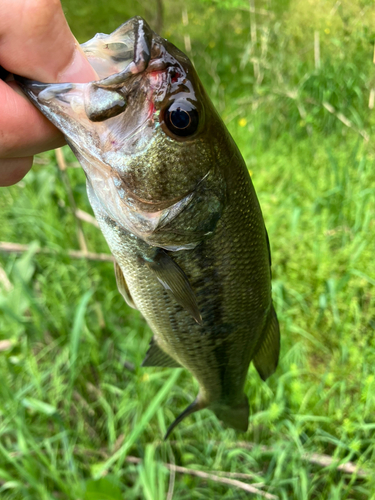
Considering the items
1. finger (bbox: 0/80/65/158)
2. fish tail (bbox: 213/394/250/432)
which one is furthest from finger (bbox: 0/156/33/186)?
fish tail (bbox: 213/394/250/432)

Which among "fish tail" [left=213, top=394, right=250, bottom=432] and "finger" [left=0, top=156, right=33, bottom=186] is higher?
"finger" [left=0, top=156, right=33, bottom=186]

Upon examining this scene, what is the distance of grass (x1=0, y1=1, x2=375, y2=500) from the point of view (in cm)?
162

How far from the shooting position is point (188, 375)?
2.00 metres

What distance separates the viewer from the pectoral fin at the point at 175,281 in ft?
2.88

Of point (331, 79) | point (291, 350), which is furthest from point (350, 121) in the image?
point (291, 350)

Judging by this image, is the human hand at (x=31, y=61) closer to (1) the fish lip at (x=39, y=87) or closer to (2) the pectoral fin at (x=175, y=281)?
(1) the fish lip at (x=39, y=87)

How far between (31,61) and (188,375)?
5.69 ft

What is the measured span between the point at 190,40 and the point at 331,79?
2.54 metres

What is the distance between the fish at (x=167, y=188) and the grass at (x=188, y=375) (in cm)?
82

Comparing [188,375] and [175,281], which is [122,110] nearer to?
[175,281]

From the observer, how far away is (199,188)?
32.1 inches

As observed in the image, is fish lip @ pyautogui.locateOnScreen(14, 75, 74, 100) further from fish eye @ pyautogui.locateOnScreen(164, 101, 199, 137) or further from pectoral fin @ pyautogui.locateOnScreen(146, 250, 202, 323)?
pectoral fin @ pyautogui.locateOnScreen(146, 250, 202, 323)

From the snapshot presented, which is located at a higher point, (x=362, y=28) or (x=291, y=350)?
(x=362, y=28)

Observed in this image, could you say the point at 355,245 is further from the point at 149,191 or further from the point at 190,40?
the point at 190,40
